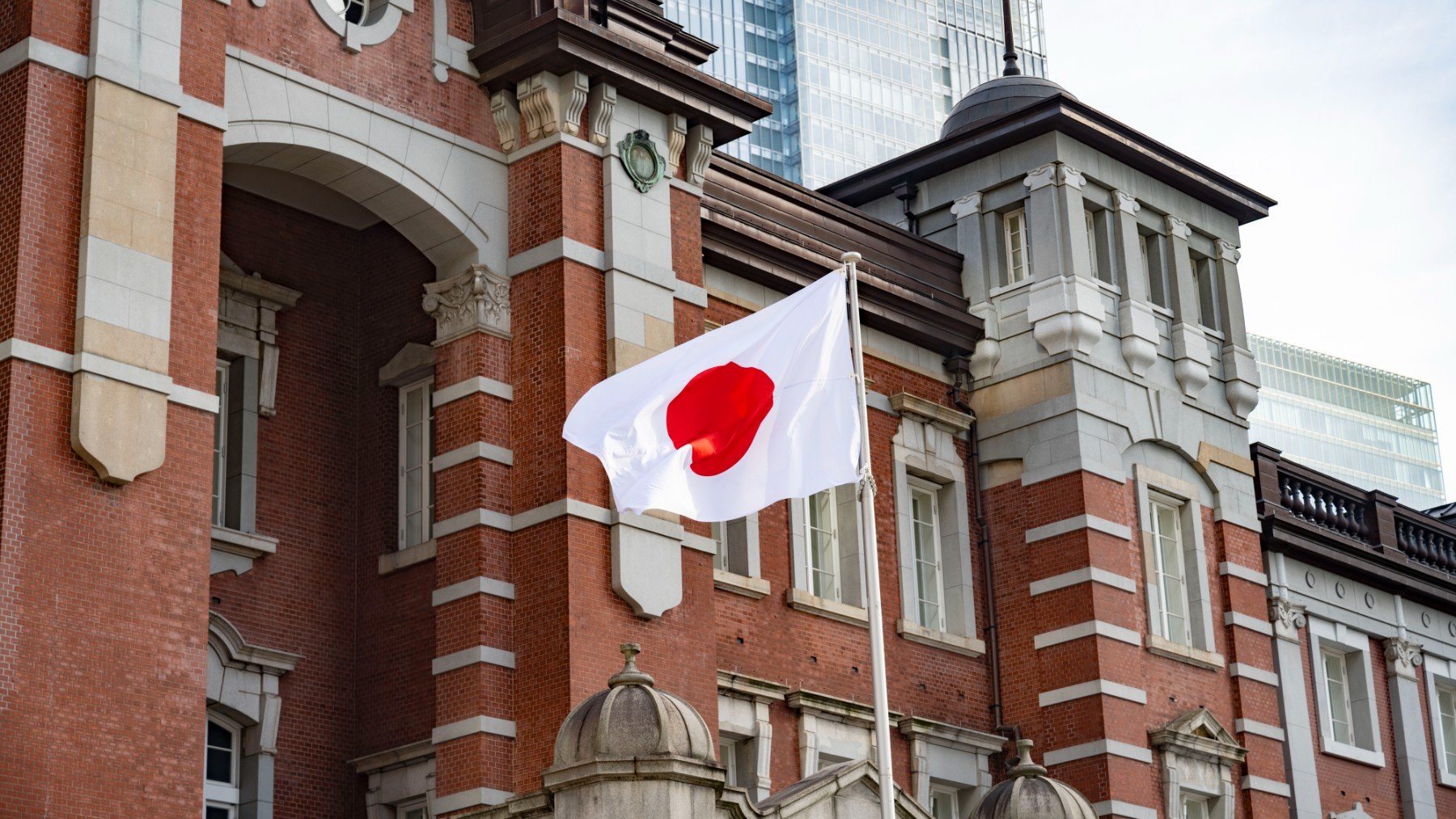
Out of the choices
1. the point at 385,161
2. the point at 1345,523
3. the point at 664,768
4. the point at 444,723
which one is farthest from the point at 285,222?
the point at 1345,523

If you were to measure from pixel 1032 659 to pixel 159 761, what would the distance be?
12.9 metres

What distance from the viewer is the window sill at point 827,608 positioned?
26328 mm

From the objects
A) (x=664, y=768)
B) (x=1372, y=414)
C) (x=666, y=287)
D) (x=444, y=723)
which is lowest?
(x=664, y=768)

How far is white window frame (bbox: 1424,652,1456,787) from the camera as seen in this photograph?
34.9m

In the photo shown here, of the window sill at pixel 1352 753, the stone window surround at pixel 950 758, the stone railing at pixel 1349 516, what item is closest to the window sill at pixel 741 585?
the stone window surround at pixel 950 758

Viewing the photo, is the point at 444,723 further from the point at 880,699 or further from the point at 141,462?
the point at 880,699

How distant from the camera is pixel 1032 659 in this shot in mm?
28234

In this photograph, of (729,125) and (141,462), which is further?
(729,125)

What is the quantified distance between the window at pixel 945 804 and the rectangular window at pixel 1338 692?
8.09m

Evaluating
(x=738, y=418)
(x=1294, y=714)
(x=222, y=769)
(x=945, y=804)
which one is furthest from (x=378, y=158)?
(x=1294, y=714)

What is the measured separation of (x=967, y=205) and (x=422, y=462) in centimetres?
933

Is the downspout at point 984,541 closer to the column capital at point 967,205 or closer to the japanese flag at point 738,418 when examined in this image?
the column capital at point 967,205

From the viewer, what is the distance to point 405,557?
24.2 metres

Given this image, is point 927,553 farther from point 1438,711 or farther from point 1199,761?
point 1438,711
